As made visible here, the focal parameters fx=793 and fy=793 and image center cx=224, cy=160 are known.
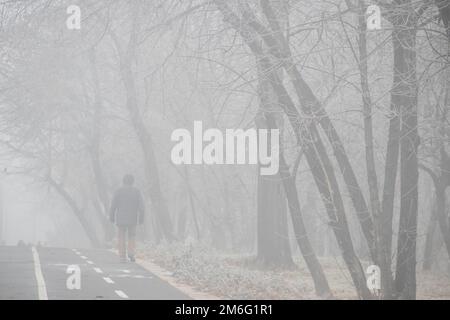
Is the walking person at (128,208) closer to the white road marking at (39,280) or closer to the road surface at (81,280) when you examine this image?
the road surface at (81,280)

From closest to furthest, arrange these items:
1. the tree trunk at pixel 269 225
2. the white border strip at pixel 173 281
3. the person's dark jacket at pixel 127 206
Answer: the white border strip at pixel 173 281 < the person's dark jacket at pixel 127 206 < the tree trunk at pixel 269 225

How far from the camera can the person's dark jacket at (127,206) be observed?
1858 cm

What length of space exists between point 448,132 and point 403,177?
671cm

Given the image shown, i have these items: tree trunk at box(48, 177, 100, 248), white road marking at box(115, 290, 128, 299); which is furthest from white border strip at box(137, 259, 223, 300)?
tree trunk at box(48, 177, 100, 248)

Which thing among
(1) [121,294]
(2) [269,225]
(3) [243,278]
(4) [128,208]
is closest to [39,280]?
(1) [121,294]

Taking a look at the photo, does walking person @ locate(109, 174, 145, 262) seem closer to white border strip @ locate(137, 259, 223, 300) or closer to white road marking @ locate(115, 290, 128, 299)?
white border strip @ locate(137, 259, 223, 300)

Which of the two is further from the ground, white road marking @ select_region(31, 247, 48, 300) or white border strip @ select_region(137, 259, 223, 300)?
white road marking @ select_region(31, 247, 48, 300)

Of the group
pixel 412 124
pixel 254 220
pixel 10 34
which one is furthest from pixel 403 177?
pixel 254 220

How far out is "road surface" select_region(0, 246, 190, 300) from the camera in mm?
12867

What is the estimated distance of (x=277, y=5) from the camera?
48.8ft

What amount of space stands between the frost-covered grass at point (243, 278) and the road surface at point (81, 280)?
712 mm

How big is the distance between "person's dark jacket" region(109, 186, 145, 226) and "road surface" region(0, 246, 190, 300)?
108cm


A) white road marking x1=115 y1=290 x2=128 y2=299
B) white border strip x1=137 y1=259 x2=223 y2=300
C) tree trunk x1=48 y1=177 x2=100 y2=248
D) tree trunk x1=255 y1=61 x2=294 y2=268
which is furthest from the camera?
tree trunk x1=48 y1=177 x2=100 y2=248

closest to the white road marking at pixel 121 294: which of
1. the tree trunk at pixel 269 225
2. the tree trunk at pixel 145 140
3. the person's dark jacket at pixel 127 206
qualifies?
the person's dark jacket at pixel 127 206
